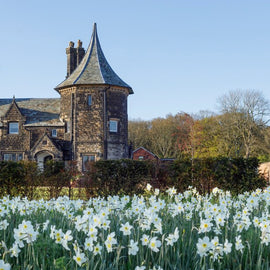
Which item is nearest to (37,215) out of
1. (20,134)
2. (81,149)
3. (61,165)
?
(61,165)

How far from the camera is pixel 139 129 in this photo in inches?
2537

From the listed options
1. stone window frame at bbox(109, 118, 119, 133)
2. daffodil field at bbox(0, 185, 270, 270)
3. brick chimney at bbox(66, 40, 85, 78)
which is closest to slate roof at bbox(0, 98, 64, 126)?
brick chimney at bbox(66, 40, 85, 78)

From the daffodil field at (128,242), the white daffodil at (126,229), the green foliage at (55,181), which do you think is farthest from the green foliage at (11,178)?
the white daffodil at (126,229)

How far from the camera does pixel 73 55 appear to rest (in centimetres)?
4050

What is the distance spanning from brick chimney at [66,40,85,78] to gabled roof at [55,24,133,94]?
3353 millimetres

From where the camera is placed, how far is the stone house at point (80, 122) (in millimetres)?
33969

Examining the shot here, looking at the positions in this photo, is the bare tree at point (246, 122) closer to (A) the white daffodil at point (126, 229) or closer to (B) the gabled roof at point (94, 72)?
(B) the gabled roof at point (94, 72)

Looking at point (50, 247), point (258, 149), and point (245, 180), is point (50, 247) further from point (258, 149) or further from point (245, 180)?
point (258, 149)

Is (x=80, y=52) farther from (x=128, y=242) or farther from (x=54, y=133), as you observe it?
(x=128, y=242)

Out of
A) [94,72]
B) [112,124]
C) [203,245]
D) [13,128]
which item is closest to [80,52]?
[94,72]

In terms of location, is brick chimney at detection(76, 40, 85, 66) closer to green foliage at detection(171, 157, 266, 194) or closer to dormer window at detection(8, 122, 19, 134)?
dormer window at detection(8, 122, 19, 134)

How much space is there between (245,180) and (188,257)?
1005 centimetres

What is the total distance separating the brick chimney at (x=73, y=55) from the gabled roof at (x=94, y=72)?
11.0 ft

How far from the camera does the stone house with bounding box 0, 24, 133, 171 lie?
33969 millimetres
